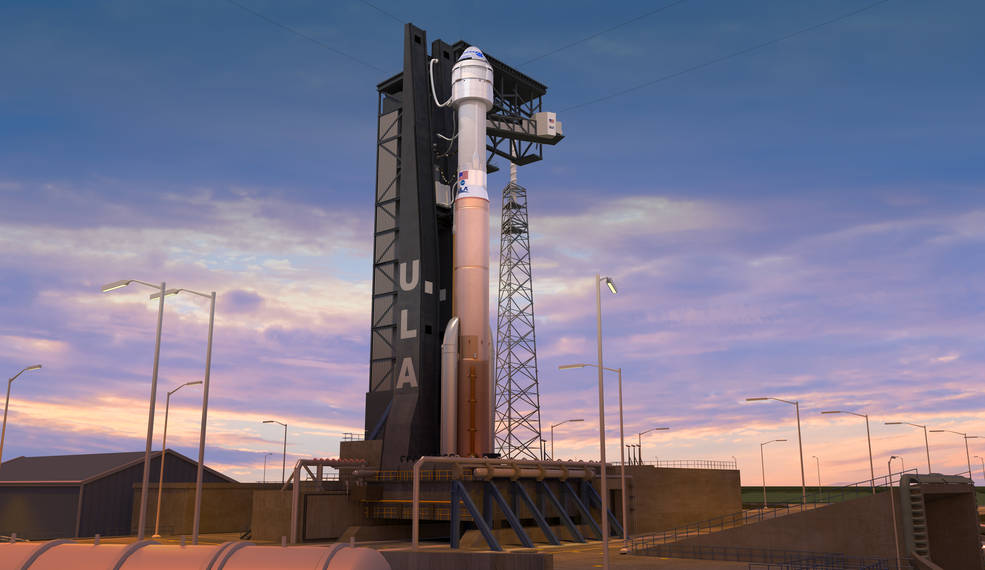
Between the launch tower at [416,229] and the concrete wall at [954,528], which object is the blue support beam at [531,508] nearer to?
the launch tower at [416,229]

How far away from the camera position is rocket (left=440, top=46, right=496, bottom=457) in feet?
222

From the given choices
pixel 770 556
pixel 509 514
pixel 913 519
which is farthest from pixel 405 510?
pixel 913 519

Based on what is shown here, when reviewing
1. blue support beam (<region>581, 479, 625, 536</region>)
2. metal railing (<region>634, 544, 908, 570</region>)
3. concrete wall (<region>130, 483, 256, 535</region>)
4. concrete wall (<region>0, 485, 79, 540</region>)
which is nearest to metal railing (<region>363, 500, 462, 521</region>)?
blue support beam (<region>581, 479, 625, 536</region>)

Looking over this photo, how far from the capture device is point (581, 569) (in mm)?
43438

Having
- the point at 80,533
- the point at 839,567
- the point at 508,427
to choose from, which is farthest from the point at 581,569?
the point at 80,533

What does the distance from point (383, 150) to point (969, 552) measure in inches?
2319

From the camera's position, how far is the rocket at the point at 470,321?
6756 cm

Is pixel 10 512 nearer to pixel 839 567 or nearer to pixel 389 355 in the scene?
pixel 389 355

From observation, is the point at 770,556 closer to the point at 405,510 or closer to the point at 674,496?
the point at 674,496

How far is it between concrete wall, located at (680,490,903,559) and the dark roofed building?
51.9 metres

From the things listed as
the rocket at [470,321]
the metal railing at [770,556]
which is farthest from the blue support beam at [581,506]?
the metal railing at [770,556]

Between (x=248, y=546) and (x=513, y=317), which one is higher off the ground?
(x=513, y=317)

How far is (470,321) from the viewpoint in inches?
2704

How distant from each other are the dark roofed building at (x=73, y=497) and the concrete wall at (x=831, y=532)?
51934mm
